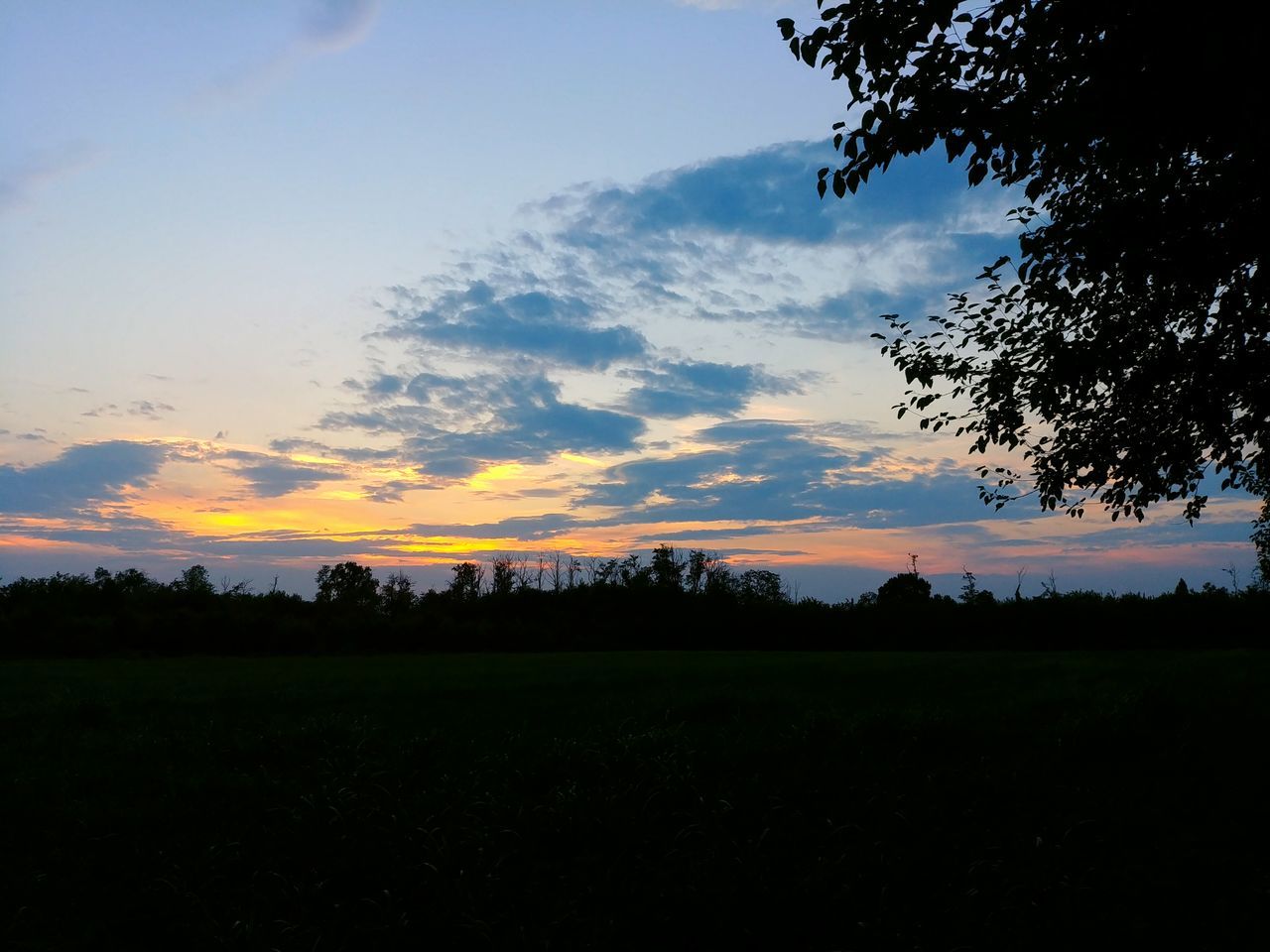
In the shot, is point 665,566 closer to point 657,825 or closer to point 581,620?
point 581,620

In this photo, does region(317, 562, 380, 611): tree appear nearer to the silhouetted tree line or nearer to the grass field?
the silhouetted tree line

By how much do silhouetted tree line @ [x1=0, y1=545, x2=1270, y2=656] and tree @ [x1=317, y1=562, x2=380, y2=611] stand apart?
26cm

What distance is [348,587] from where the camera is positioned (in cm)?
5962

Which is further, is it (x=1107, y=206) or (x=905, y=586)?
(x=905, y=586)

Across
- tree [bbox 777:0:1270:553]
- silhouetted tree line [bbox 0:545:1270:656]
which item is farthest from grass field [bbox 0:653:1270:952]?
silhouetted tree line [bbox 0:545:1270:656]

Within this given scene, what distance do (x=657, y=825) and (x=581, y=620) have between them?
38.1 meters

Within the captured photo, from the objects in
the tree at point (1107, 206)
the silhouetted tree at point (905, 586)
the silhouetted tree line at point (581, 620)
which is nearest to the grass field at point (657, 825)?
the tree at point (1107, 206)

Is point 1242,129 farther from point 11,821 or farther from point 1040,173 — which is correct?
point 11,821

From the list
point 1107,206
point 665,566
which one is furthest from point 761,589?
point 1107,206

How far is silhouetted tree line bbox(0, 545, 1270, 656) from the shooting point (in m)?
38.2

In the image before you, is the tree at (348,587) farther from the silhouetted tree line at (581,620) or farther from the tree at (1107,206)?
the tree at (1107,206)

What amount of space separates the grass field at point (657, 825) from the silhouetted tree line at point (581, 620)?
83.8ft

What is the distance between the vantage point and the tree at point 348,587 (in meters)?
44.2

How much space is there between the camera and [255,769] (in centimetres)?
1129
